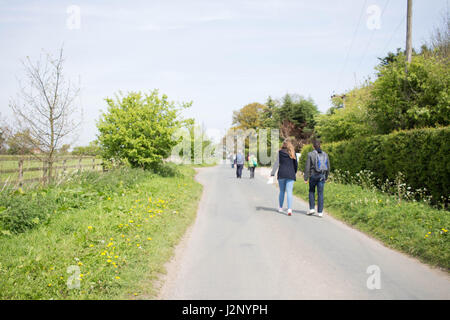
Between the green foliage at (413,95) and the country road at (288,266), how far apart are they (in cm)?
680

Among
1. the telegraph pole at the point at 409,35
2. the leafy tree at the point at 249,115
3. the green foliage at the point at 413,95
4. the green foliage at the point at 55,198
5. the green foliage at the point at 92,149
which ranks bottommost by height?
the green foliage at the point at 55,198

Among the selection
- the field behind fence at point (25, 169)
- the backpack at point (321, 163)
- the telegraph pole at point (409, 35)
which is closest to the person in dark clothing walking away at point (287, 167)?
the backpack at point (321, 163)

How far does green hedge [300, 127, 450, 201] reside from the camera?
846cm

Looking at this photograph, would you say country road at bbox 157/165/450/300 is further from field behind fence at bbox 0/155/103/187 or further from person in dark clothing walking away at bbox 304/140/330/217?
field behind fence at bbox 0/155/103/187

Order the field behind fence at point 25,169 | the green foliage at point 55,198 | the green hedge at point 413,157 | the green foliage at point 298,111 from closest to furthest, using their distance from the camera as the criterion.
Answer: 1. the green foliage at point 55,198
2. the green hedge at point 413,157
3. the field behind fence at point 25,169
4. the green foliage at point 298,111

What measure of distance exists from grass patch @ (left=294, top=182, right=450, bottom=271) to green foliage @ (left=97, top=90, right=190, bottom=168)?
8787mm

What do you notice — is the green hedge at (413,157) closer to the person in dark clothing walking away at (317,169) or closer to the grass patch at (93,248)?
the person in dark clothing walking away at (317,169)

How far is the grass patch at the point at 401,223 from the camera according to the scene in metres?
5.41

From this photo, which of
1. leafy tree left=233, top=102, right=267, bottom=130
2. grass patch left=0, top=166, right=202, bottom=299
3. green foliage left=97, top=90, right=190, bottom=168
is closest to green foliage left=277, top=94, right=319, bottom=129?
green foliage left=97, top=90, right=190, bottom=168

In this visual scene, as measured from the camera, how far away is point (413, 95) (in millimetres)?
12531

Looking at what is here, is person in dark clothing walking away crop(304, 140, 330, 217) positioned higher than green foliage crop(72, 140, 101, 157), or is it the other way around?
green foliage crop(72, 140, 101, 157)

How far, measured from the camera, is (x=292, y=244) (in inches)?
240
